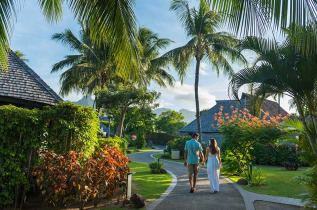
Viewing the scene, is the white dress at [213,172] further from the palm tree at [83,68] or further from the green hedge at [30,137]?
the palm tree at [83,68]

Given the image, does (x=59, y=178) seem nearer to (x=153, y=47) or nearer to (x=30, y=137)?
(x=30, y=137)

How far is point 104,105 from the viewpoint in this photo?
21922 millimetres

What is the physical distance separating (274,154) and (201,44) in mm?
9685

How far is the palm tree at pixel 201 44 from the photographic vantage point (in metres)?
17.7

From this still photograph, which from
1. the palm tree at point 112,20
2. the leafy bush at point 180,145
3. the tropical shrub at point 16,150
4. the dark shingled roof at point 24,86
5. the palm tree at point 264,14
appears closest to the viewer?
the palm tree at point 264,14

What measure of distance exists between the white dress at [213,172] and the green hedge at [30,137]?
154 inches

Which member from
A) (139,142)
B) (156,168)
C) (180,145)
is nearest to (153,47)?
(180,145)

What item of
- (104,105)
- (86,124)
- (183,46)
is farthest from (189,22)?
(86,124)

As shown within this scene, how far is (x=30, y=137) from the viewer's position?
618 cm

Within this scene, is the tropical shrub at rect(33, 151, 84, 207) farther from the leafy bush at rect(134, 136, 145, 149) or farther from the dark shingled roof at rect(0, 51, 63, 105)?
Answer: the leafy bush at rect(134, 136, 145, 149)

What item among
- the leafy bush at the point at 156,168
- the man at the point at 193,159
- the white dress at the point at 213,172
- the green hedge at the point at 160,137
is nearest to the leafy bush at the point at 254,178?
the white dress at the point at 213,172

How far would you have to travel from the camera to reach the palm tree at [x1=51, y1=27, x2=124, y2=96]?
2327cm

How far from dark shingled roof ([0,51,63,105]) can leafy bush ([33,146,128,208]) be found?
3.94 metres

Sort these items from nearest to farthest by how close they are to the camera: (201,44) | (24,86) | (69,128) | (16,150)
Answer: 1. (16,150)
2. (69,128)
3. (24,86)
4. (201,44)
